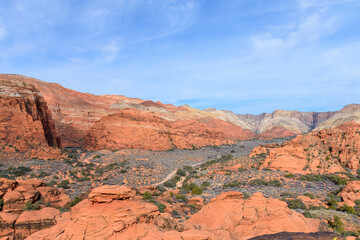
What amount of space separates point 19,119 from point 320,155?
48040mm

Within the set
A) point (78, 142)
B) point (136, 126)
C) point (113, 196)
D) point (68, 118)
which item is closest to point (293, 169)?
point (113, 196)

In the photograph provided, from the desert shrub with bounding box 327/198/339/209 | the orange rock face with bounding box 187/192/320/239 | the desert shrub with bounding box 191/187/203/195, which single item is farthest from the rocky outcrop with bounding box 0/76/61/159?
the desert shrub with bounding box 327/198/339/209

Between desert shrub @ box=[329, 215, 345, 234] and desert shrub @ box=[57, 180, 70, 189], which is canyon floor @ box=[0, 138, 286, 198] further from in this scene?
desert shrub @ box=[329, 215, 345, 234]

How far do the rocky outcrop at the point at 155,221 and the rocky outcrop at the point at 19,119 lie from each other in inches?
1243

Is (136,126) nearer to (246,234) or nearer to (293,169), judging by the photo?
(293,169)

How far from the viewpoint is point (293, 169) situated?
28.8m

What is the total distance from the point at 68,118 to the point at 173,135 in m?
36.8

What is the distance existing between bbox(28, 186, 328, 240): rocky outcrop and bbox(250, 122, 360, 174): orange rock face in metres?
19.8

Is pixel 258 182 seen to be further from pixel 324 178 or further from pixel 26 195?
pixel 26 195

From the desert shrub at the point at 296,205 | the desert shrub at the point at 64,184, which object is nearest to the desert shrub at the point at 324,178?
the desert shrub at the point at 296,205

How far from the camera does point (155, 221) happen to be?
30.0 ft

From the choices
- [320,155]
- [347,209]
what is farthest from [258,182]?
[320,155]

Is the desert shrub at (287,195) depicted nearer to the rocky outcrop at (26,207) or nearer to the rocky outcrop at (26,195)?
the rocky outcrop at (26,207)

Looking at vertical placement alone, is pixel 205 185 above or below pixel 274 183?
below
